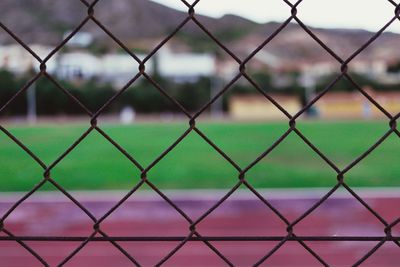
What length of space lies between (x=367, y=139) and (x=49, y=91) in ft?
52.6

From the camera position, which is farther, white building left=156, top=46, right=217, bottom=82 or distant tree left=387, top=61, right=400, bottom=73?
white building left=156, top=46, right=217, bottom=82

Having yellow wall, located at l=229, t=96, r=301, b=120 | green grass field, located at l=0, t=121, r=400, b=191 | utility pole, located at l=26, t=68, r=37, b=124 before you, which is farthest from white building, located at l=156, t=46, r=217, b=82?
green grass field, located at l=0, t=121, r=400, b=191

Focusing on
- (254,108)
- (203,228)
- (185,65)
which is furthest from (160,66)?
(203,228)

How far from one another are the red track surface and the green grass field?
2.22 meters

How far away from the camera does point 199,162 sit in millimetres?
15422

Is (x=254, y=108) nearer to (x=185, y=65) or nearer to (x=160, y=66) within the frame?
(x=160, y=66)

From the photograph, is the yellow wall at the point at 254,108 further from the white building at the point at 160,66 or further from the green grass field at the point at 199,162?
the green grass field at the point at 199,162

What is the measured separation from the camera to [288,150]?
58.8ft

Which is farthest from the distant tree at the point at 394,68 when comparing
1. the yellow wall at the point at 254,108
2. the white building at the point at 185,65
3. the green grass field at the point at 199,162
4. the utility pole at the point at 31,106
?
the utility pole at the point at 31,106

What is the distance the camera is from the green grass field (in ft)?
39.0

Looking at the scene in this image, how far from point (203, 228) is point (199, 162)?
7.98m

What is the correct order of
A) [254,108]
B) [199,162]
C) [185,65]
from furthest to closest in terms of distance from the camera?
[185,65]
[254,108]
[199,162]

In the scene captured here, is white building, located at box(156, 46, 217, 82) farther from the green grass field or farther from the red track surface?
the red track surface

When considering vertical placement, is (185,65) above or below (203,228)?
above
